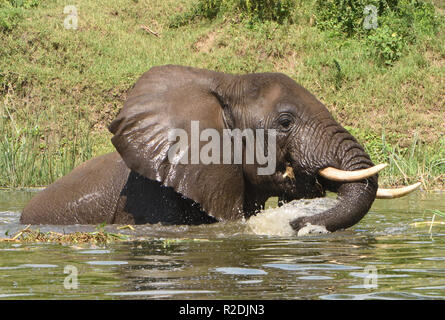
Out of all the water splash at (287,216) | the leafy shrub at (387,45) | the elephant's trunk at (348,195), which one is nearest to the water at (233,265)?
the water splash at (287,216)

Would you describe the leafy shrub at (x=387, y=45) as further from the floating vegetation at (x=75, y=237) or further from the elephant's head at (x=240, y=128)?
the floating vegetation at (x=75, y=237)

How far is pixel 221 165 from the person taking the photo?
24.3 ft

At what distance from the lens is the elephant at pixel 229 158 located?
7031mm

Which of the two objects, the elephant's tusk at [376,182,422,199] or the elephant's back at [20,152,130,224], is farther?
the elephant's back at [20,152,130,224]

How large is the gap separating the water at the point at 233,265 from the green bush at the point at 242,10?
14134 millimetres

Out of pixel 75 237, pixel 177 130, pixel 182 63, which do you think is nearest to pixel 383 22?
pixel 182 63

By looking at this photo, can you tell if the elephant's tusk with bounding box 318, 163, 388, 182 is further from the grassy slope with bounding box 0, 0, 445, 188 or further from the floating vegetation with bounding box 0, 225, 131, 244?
the grassy slope with bounding box 0, 0, 445, 188

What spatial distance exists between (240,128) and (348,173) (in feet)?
3.66

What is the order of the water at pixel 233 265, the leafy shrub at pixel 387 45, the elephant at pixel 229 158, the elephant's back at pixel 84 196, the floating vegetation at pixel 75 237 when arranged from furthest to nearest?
the leafy shrub at pixel 387 45 < the elephant's back at pixel 84 196 < the elephant at pixel 229 158 < the floating vegetation at pixel 75 237 < the water at pixel 233 265

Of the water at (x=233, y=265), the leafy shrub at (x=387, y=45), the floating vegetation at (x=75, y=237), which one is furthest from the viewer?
the leafy shrub at (x=387, y=45)

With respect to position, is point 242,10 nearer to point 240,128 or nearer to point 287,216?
point 240,128

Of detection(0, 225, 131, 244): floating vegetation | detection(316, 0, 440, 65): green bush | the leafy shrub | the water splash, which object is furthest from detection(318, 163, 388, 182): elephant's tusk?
the leafy shrub

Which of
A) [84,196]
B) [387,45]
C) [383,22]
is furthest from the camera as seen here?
[383,22]

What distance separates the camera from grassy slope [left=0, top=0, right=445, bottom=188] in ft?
60.2
